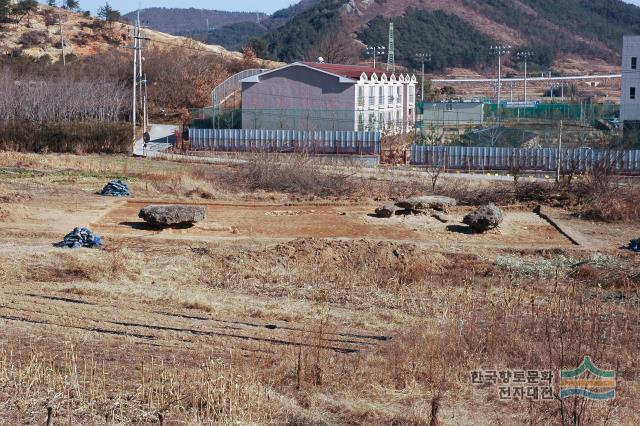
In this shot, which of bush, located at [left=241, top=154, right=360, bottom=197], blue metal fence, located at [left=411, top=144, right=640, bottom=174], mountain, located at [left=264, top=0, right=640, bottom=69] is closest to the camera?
bush, located at [left=241, top=154, right=360, bottom=197]

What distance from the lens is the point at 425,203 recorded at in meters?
25.7

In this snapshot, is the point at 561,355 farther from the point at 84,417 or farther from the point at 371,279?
the point at 371,279

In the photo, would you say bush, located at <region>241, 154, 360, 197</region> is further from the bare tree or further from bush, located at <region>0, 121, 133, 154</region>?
the bare tree

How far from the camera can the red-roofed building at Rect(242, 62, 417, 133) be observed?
164ft

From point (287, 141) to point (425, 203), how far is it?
2038cm

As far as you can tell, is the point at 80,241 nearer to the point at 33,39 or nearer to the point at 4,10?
the point at 33,39

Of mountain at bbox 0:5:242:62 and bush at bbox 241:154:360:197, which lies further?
mountain at bbox 0:5:242:62

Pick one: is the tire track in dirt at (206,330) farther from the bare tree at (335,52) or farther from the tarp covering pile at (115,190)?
the bare tree at (335,52)

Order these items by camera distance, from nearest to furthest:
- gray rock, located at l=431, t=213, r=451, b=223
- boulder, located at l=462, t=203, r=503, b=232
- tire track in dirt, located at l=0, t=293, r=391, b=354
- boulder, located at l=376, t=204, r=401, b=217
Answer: tire track in dirt, located at l=0, t=293, r=391, b=354 → boulder, located at l=462, t=203, r=503, b=232 → gray rock, located at l=431, t=213, r=451, b=223 → boulder, located at l=376, t=204, r=401, b=217

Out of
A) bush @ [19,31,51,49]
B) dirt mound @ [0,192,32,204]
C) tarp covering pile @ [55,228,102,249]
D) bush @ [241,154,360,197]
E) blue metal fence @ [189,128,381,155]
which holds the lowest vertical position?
tarp covering pile @ [55,228,102,249]

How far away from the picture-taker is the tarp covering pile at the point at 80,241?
19844 millimetres

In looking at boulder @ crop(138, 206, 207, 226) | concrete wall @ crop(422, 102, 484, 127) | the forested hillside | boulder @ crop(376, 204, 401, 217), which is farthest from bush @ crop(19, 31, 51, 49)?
boulder @ crop(138, 206, 207, 226)

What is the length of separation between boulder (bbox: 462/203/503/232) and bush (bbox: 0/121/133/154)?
26054mm

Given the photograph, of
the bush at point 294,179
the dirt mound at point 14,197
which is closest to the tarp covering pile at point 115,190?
the dirt mound at point 14,197
